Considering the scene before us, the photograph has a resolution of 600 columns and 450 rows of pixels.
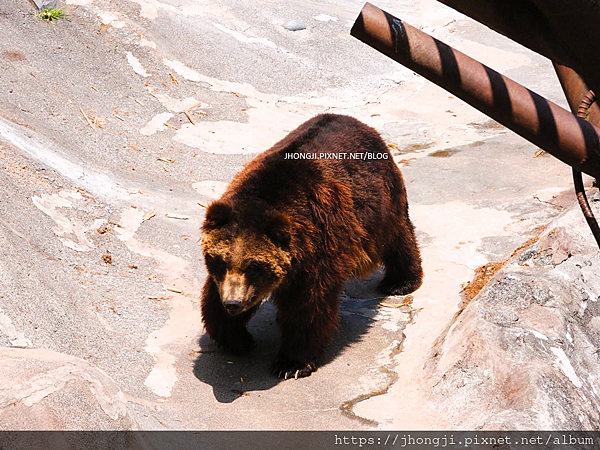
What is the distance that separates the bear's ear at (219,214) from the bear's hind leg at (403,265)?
219 centimetres

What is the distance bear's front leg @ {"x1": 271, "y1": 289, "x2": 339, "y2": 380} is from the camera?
578cm

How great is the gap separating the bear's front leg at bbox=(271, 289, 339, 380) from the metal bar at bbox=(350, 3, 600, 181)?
415cm

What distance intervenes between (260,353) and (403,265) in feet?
5.91

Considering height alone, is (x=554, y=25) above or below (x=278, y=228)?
above

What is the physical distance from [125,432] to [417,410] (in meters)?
2.05

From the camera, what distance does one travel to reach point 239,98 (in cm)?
1238

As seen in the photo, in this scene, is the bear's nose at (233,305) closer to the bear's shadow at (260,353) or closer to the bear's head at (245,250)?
the bear's head at (245,250)

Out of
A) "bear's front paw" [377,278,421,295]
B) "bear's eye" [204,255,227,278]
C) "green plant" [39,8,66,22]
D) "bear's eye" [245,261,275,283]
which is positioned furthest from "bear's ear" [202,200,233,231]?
"green plant" [39,8,66,22]

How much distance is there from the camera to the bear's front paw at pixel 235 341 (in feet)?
19.7

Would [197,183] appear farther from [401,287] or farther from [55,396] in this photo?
[55,396]

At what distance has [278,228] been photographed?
17.4 ft

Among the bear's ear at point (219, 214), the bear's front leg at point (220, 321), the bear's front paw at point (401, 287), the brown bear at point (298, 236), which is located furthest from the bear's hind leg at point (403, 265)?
the bear's ear at point (219, 214)

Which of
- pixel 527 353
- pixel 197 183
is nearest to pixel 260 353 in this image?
pixel 527 353

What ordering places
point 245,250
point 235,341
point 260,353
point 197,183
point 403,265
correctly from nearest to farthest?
point 245,250
point 235,341
point 260,353
point 403,265
point 197,183
